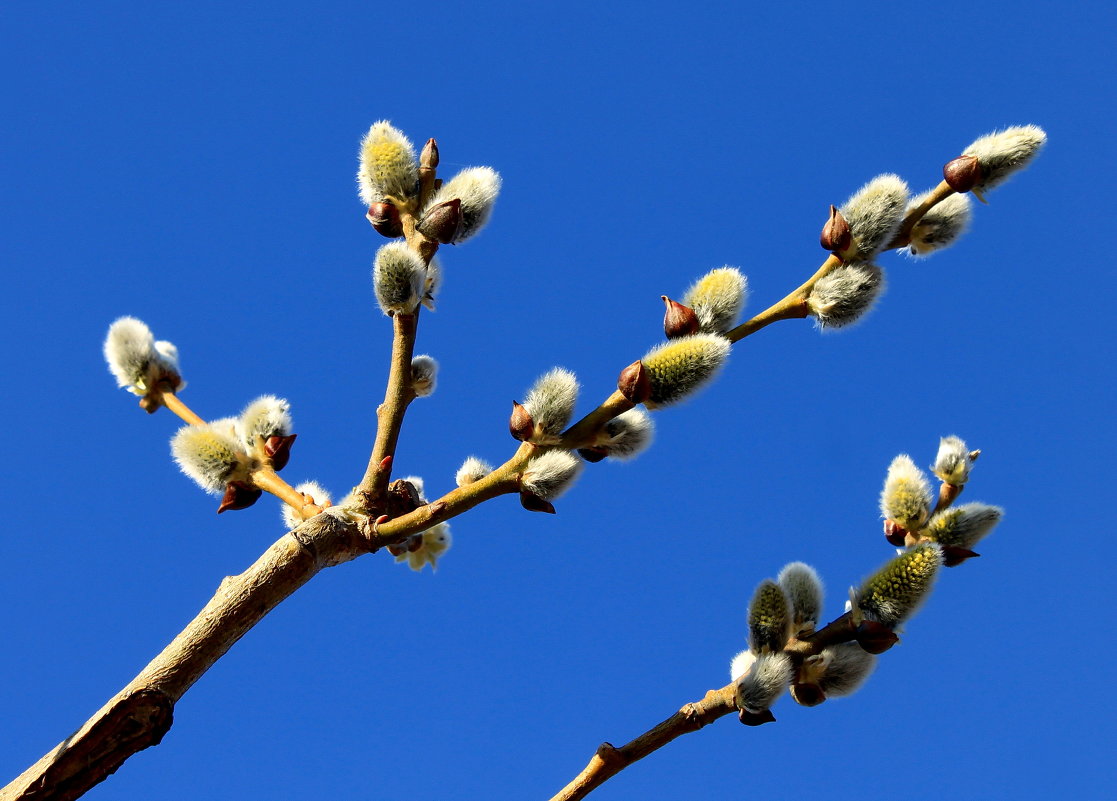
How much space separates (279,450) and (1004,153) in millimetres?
1938

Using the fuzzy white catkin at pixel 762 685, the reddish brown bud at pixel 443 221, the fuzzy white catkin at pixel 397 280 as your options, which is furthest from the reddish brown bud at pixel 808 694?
the reddish brown bud at pixel 443 221

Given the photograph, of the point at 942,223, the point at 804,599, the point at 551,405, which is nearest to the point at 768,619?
the point at 804,599

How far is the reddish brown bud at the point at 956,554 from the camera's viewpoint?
267 centimetres

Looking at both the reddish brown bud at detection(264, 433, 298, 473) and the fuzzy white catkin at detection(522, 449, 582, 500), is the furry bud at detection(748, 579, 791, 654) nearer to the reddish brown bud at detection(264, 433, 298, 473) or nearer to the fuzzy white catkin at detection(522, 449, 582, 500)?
the fuzzy white catkin at detection(522, 449, 582, 500)

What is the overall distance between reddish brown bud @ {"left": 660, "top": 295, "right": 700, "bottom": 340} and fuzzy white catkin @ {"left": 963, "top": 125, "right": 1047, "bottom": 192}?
0.79m

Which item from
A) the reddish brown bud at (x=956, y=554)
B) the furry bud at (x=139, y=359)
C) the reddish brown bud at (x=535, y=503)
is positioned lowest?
the reddish brown bud at (x=956, y=554)

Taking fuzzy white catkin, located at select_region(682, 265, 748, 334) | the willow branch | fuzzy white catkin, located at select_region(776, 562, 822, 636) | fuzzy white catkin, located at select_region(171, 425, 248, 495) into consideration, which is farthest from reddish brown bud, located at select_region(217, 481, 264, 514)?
fuzzy white catkin, located at select_region(776, 562, 822, 636)

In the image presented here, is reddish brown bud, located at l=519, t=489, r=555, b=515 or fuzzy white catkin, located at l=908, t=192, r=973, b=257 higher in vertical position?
fuzzy white catkin, located at l=908, t=192, r=973, b=257

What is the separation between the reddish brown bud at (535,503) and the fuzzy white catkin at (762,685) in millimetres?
574

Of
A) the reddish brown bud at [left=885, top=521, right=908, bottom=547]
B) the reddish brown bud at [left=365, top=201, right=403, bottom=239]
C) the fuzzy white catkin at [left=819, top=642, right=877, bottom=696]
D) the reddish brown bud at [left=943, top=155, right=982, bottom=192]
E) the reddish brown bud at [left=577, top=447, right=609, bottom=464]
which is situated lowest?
the fuzzy white catkin at [left=819, top=642, right=877, bottom=696]

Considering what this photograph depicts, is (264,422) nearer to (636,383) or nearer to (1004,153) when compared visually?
(636,383)

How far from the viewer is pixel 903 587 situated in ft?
8.08

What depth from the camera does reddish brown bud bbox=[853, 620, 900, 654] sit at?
8.15ft

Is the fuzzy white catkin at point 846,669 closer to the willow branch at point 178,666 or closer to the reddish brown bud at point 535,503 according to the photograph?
the reddish brown bud at point 535,503
